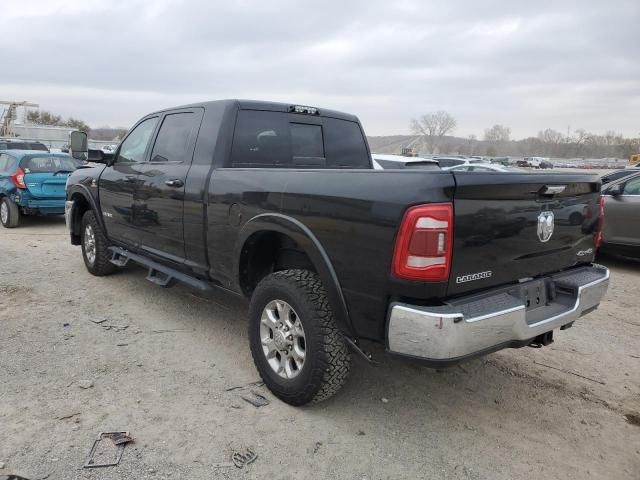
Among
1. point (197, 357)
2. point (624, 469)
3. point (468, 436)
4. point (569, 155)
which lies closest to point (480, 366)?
point (468, 436)

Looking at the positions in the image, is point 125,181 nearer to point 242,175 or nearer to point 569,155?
point 242,175

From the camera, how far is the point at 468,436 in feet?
9.65

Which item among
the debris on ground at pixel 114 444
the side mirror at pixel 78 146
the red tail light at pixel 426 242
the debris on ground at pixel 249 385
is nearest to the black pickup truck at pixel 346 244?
the red tail light at pixel 426 242

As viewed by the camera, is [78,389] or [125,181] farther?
[125,181]

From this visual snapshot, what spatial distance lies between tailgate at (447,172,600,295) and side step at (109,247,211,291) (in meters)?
2.24

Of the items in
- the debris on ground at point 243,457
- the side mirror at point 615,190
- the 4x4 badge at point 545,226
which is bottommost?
the debris on ground at point 243,457

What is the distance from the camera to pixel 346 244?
2.71m

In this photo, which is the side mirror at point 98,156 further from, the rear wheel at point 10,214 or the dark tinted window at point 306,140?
the rear wheel at point 10,214

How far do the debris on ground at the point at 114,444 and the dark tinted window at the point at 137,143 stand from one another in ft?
9.28

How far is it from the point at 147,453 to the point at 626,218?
737 centimetres

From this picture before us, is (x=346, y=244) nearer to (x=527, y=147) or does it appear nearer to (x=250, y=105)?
(x=250, y=105)

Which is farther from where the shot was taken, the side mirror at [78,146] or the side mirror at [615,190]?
the side mirror at [615,190]

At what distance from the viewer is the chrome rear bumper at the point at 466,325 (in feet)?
7.80

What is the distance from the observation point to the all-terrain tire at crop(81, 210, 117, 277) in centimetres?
583
